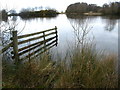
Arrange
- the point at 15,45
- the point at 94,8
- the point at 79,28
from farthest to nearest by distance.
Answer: the point at 94,8 < the point at 15,45 < the point at 79,28

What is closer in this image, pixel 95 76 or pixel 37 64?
pixel 95 76

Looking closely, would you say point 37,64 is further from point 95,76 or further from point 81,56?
point 95,76

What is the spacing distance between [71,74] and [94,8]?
3830 mm

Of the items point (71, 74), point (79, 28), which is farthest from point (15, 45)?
point (71, 74)

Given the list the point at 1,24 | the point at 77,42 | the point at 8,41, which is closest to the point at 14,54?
the point at 8,41

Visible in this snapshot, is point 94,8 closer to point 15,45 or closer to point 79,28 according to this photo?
point 79,28

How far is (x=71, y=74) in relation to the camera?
10.2 feet

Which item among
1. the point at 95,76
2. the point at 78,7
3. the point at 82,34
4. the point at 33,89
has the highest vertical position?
the point at 78,7

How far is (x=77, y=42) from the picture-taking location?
4.04m

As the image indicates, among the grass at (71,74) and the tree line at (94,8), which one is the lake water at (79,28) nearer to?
the tree line at (94,8)

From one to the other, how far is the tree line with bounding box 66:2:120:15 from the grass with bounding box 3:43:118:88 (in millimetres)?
1915

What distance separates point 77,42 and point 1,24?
2.83 meters

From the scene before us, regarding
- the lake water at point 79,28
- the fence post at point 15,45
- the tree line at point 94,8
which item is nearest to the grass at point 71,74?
the lake water at point 79,28

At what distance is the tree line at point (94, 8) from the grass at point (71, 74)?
1915 mm
